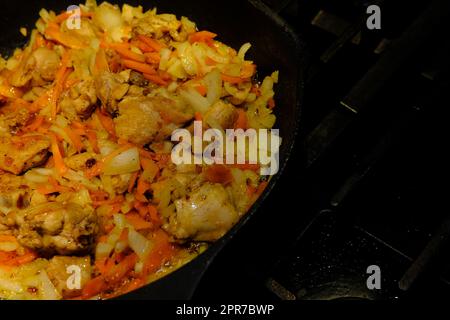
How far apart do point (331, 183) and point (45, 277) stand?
1.27 meters

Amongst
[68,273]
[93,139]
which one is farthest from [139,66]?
[68,273]

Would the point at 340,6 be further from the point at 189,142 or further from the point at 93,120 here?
the point at 93,120

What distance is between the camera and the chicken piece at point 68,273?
6.35 ft

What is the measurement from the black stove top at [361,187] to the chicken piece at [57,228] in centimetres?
49

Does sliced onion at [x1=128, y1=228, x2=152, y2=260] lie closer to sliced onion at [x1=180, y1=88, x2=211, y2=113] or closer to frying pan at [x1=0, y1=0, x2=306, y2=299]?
frying pan at [x1=0, y1=0, x2=306, y2=299]

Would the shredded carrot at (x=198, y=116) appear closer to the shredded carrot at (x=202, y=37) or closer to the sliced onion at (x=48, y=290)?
the shredded carrot at (x=202, y=37)

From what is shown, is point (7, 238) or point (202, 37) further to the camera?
point (202, 37)

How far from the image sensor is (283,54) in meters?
2.21

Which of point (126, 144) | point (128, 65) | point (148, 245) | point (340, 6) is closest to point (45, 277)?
point (148, 245)

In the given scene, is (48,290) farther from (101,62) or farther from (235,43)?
(235,43)

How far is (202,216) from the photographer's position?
198 cm

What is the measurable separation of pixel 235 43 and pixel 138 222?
3.31 feet

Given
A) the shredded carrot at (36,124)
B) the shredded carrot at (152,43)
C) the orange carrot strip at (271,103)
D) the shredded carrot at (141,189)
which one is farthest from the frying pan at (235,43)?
the shredded carrot at (36,124)

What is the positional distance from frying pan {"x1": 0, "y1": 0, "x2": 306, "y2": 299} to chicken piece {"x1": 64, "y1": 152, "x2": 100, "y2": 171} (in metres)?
0.68
